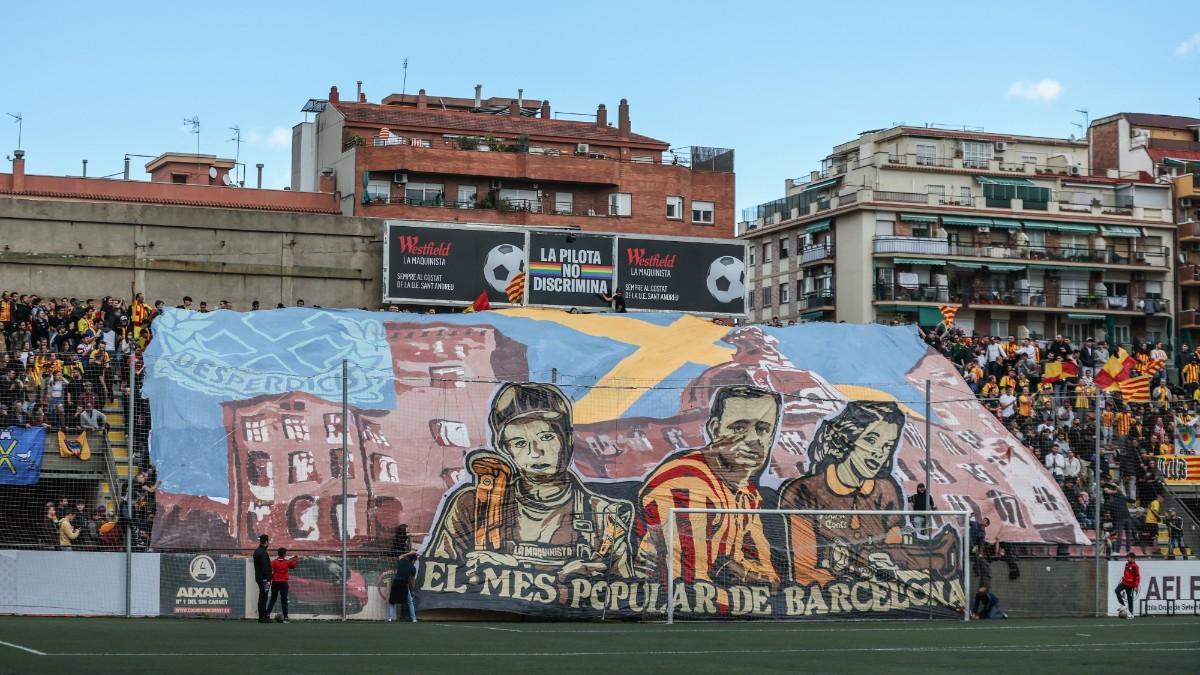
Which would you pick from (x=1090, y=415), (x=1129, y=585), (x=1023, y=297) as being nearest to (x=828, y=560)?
(x=1129, y=585)

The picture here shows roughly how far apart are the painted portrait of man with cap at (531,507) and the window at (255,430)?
14.4 ft

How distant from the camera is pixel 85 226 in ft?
160

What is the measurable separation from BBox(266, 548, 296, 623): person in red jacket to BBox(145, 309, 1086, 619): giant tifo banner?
1655mm

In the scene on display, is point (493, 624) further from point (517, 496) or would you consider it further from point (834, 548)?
point (834, 548)

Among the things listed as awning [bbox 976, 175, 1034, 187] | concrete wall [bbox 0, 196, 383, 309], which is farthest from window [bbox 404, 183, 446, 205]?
awning [bbox 976, 175, 1034, 187]

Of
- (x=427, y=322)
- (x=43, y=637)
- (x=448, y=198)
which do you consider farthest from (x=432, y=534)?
(x=448, y=198)

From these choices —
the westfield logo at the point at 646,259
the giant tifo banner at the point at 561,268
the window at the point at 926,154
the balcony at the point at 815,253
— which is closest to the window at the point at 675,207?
the balcony at the point at 815,253

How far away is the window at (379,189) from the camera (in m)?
75.4

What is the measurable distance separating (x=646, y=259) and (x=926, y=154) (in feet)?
155

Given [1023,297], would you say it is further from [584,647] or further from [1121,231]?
[584,647]

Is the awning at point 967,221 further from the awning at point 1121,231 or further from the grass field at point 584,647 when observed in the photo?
the grass field at point 584,647

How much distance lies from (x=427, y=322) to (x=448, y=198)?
118ft

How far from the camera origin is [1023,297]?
91.6 meters

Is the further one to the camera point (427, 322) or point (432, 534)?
point (427, 322)
